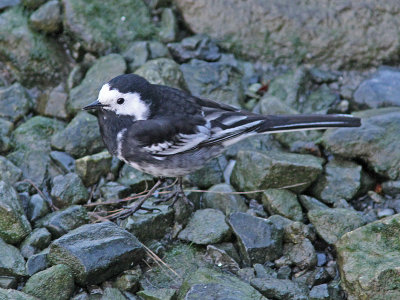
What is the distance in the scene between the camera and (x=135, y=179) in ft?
19.1

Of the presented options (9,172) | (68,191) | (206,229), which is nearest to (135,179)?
(68,191)

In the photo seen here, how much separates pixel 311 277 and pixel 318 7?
397 cm

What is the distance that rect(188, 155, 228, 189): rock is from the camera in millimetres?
5879

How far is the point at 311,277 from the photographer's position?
15.5 feet

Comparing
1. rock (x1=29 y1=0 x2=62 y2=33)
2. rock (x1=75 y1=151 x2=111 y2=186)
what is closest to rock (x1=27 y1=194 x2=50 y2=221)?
rock (x1=75 y1=151 x2=111 y2=186)

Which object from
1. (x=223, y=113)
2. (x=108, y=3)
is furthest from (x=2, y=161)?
(x=108, y=3)

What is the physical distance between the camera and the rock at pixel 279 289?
4391mm

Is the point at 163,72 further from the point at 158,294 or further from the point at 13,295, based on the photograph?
the point at 13,295

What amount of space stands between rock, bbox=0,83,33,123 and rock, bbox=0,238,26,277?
231cm

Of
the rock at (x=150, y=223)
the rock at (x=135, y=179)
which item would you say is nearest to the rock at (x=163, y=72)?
the rock at (x=135, y=179)

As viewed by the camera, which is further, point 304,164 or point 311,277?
point 304,164

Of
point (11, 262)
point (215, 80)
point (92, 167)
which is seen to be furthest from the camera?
point (215, 80)

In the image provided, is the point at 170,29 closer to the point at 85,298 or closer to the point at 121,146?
the point at 121,146

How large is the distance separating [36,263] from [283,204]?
98.1 inches
